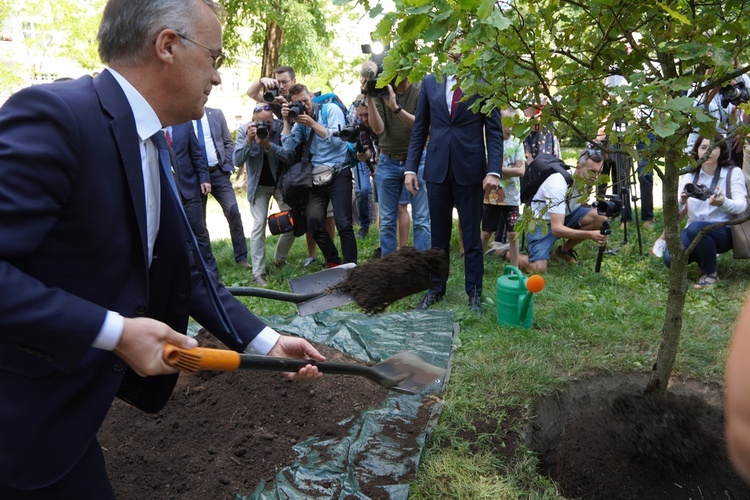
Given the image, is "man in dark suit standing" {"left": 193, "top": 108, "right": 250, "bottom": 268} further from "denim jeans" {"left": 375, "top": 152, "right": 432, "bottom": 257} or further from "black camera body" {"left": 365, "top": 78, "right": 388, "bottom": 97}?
"black camera body" {"left": 365, "top": 78, "right": 388, "bottom": 97}

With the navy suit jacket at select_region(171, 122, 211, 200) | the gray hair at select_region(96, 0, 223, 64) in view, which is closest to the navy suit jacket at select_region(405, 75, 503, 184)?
the navy suit jacket at select_region(171, 122, 211, 200)

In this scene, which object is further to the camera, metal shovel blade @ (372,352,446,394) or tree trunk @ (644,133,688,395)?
tree trunk @ (644,133,688,395)

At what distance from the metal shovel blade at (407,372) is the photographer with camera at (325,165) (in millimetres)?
4059

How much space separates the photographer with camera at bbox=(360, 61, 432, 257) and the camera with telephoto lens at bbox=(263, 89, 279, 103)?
1062 mm

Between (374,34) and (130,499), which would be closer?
(374,34)

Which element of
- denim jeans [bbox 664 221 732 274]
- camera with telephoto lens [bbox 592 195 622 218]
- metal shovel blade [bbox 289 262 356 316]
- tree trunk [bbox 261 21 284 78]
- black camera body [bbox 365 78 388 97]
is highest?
tree trunk [bbox 261 21 284 78]

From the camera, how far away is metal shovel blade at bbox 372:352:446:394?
93.8 inches

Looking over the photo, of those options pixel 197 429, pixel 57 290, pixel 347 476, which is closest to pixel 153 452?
pixel 197 429

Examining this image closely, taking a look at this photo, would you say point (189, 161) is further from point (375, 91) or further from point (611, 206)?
point (611, 206)

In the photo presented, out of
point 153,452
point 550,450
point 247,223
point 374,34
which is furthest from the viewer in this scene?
point 247,223

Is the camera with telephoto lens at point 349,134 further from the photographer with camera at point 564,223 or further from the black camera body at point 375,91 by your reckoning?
the photographer with camera at point 564,223

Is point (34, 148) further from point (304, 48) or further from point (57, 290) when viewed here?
point (304, 48)

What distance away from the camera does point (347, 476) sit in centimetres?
281

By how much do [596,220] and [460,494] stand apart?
456cm
